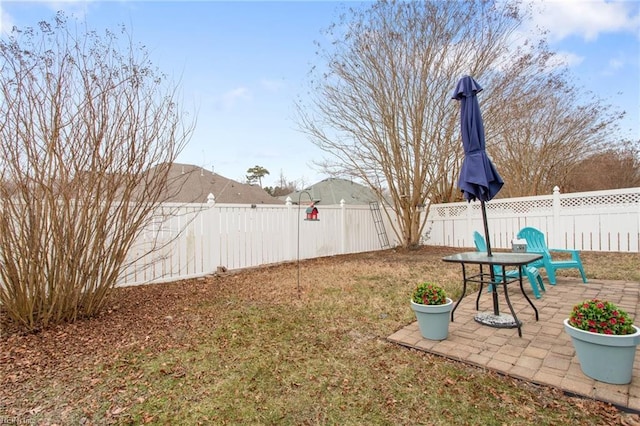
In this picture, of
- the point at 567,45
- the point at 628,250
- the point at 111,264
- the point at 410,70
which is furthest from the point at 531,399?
the point at 567,45

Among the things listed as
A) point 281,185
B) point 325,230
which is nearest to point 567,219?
point 325,230

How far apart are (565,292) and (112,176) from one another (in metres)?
5.64

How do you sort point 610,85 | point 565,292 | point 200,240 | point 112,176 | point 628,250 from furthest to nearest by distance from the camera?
point 610,85 < point 628,250 < point 200,240 < point 565,292 < point 112,176

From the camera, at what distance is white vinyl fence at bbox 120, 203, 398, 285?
5.09 metres

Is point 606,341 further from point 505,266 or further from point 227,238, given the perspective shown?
point 227,238

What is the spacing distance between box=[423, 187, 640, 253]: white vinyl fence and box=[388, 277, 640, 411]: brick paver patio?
403 cm

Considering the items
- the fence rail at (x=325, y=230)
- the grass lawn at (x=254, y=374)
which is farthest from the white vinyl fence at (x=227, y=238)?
the grass lawn at (x=254, y=374)

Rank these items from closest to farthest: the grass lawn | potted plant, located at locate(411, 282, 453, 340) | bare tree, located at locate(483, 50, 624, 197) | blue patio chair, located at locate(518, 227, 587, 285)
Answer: the grass lawn, potted plant, located at locate(411, 282, 453, 340), blue patio chair, located at locate(518, 227, 587, 285), bare tree, located at locate(483, 50, 624, 197)

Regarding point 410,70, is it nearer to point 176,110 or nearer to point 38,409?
point 176,110

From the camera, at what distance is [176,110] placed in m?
3.80

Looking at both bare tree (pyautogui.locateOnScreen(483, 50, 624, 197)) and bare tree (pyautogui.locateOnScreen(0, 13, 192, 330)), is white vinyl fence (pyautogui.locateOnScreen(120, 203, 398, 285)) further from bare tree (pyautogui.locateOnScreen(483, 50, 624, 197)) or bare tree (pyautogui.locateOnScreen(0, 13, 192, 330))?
bare tree (pyautogui.locateOnScreen(483, 50, 624, 197))

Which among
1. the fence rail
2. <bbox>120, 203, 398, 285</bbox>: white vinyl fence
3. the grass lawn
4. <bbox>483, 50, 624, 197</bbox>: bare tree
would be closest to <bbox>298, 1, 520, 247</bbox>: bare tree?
<bbox>483, 50, 624, 197</bbox>: bare tree

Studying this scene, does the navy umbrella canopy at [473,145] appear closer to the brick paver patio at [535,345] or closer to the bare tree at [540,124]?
the brick paver patio at [535,345]

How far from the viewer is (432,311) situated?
2.64m
